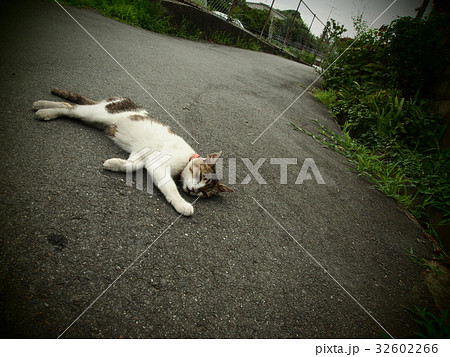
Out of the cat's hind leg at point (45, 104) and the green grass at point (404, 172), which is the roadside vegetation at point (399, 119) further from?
the cat's hind leg at point (45, 104)

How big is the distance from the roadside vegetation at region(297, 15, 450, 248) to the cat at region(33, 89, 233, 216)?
3225mm

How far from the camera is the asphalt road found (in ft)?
4.36

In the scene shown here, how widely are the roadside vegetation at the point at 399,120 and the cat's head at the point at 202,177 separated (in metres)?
3.09

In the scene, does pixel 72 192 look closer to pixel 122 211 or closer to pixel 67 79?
pixel 122 211

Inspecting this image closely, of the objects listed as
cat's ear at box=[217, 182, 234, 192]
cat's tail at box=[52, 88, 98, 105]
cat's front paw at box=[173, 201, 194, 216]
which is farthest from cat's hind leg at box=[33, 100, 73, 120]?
cat's ear at box=[217, 182, 234, 192]

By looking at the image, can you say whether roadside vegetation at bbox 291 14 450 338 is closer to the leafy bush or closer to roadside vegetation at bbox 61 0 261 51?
the leafy bush

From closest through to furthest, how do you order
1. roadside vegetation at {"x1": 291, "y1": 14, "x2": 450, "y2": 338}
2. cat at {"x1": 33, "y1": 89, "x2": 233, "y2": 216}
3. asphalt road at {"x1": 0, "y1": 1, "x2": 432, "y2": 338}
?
asphalt road at {"x1": 0, "y1": 1, "x2": 432, "y2": 338} < cat at {"x1": 33, "y1": 89, "x2": 233, "y2": 216} < roadside vegetation at {"x1": 291, "y1": 14, "x2": 450, "y2": 338}

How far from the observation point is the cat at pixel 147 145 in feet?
7.75

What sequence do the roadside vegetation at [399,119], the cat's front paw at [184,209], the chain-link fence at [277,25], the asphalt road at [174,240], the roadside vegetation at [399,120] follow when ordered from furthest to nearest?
the chain-link fence at [277,25] < the roadside vegetation at [399,120] < the roadside vegetation at [399,119] < the cat's front paw at [184,209] < the asphalt road at [174,240]

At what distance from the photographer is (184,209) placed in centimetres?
211

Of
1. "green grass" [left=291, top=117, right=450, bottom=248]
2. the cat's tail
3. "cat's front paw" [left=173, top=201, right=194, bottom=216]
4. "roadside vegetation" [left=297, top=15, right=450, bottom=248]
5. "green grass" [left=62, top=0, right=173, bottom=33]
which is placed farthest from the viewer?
"green grass" [left=62, top=0, right=173, bottom=33]

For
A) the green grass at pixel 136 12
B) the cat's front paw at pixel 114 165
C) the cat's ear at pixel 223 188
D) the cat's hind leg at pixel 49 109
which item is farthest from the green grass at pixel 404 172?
the green grass at pixel 136 12

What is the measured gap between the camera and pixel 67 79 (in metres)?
3.29

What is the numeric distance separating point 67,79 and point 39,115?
1.25 meters
